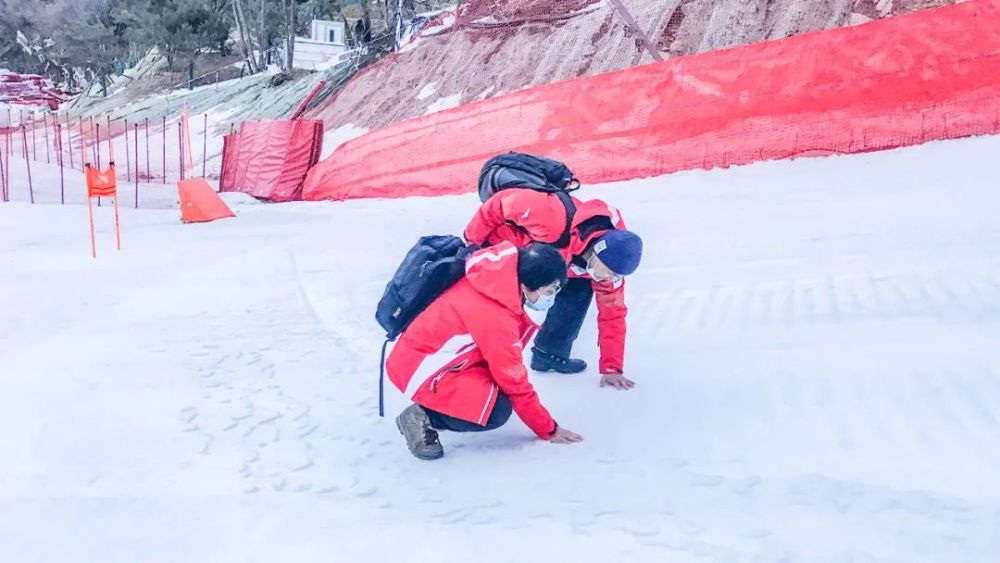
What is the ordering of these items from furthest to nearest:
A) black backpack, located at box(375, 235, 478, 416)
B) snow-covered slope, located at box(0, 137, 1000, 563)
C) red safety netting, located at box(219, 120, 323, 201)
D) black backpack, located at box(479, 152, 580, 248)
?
red safety netting, located at box(219, 120, 323, 201) < black backpack, located at box(479, 152, 580, 248) < black backpack, located at box(375, 235, 478, 416) < snow-covered slope, located at box(0, 137, 1000, 563)

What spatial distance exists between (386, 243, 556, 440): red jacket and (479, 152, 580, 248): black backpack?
776 millimetres

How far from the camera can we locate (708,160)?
7.04m

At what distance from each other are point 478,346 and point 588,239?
731 millimetres

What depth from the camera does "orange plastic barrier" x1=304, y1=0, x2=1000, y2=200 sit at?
6.11 m

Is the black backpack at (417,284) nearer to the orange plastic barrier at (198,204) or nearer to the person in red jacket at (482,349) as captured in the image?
the person in red jacket at (482,349)

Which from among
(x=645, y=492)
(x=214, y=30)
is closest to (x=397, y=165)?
(x=645, y=492)

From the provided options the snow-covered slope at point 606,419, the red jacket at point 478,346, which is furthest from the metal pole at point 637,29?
the red jacket at point 478,346

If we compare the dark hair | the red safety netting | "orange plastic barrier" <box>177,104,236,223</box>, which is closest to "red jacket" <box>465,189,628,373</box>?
the dark hair

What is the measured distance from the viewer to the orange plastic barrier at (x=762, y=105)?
611 centimetres

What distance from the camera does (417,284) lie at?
2.42 m

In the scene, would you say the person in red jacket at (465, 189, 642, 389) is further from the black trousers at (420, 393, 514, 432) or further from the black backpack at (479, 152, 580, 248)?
→ the black trousers at (420, 393, 514, 432)

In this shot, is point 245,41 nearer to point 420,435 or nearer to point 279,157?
point 279,157

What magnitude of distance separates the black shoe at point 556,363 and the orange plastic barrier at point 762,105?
413cm

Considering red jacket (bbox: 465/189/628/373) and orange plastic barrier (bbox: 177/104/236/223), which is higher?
red jacket (bbox: 465/189/628/373)
